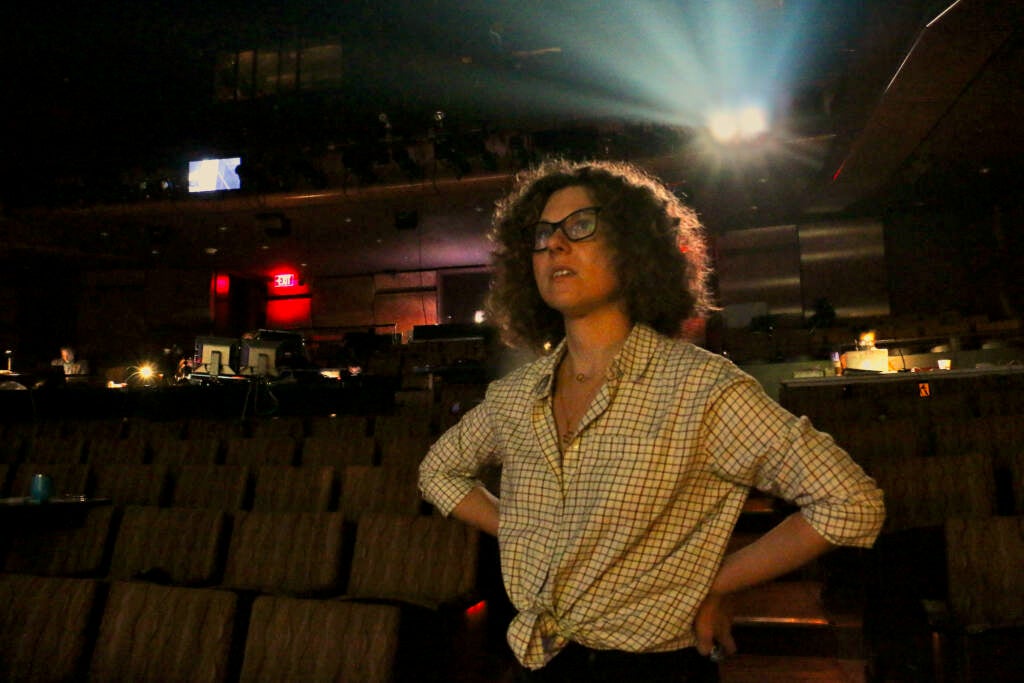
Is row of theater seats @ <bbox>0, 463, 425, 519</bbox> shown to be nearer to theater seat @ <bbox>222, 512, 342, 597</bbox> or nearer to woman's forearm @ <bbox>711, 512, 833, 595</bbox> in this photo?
theater seat @ <bbox>222, 512, 342, 597</bbox>

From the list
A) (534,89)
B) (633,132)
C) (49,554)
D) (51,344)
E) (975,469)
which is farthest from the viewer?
(51,344)

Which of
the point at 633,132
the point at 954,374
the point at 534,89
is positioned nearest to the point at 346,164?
the point at 534,89

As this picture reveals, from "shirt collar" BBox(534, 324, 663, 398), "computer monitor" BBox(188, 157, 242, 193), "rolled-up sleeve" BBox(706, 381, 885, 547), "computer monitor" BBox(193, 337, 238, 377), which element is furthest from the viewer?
"computer monitor" BBox(188, 157, 242, 193)

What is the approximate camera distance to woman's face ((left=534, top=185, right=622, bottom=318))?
3.25ft

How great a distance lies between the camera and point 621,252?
1013 mm

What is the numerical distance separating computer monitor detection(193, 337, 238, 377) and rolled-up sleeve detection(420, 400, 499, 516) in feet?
15.4

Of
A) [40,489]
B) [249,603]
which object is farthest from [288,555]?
[40,489]

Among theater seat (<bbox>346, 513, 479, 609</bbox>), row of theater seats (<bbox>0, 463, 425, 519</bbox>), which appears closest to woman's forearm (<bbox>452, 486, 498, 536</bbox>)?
theater seat (<bbox>346, 513, 479, 609</bbox>)

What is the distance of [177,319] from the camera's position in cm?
1288

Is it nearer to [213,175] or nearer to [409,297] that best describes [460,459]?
[213,175]

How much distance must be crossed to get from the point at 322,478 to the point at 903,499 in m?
2.24

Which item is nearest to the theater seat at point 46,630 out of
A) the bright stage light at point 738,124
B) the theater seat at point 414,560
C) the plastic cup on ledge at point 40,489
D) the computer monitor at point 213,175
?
the theater seat at point 414,560

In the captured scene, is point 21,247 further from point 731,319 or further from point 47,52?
point 731,319

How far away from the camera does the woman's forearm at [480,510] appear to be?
1.12 m
